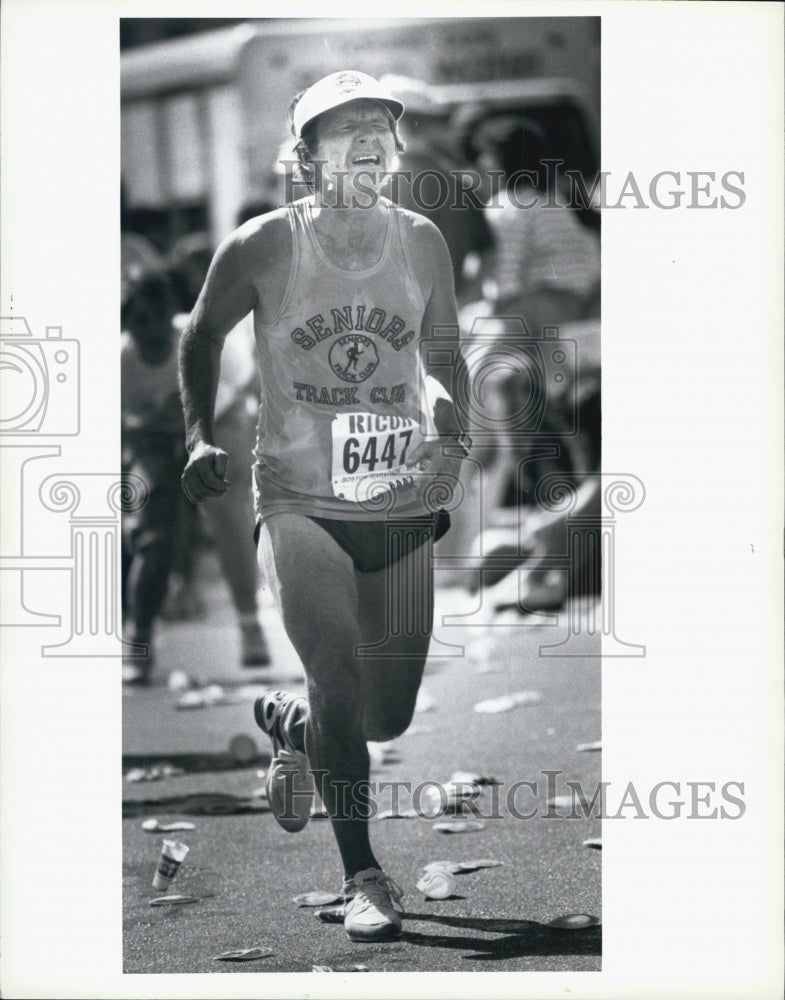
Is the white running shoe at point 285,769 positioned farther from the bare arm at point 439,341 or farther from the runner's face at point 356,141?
the runner's face at point 356,141

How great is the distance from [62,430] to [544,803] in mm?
1902

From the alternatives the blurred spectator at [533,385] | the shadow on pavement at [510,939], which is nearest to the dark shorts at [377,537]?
the blurred spectator at [533,385]

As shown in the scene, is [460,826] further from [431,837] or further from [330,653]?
[330,653]

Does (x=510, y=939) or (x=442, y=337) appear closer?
(x=510, y=939)

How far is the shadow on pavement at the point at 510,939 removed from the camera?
17.8ft

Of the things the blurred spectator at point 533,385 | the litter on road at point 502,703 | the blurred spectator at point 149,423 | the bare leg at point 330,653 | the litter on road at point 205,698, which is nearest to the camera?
the bare leg at point 330,653

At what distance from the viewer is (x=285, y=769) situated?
222 inches

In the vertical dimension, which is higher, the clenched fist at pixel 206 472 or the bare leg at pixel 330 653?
the clenched fist at pixel 206 472

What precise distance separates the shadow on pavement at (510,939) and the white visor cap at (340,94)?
2369mm

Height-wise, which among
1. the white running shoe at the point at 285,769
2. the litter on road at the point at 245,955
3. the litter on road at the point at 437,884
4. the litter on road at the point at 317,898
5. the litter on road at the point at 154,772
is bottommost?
the litter on road at the point at 245,955

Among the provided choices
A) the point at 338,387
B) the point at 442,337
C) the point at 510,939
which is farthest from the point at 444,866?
the point at 442,337

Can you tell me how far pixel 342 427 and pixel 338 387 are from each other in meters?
0.12

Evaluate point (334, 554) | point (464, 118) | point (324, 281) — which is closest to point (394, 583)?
point (334, 554)

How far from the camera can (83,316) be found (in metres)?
5.74
